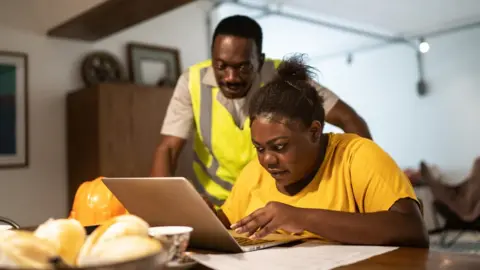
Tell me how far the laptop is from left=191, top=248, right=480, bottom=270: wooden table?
0.10 meters

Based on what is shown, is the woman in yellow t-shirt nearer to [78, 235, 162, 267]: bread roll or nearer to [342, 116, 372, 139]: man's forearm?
[342, 116, 372, 139]: man's forearm

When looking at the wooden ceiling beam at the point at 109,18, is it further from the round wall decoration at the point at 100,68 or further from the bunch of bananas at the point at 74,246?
the bunch of bananas at the point at 74,246

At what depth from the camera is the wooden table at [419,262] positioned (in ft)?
2.97

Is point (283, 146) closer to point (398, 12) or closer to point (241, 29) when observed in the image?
point (241, 29)

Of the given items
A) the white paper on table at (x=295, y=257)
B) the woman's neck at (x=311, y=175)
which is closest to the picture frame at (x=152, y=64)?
the woman's neck at (x=311, y=175)

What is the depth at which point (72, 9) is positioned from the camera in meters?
3.25

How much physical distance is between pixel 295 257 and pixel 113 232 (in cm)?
41

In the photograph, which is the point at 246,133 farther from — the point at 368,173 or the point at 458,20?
the point at 458,20

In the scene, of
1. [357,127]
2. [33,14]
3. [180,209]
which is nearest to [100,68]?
[33,14]

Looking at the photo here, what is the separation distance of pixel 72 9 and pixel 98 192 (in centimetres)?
210

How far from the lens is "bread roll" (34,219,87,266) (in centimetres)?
70

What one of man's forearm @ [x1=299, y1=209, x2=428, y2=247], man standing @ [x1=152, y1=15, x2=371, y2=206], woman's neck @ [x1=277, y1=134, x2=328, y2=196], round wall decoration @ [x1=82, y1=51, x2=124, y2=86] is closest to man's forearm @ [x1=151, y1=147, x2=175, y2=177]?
man standing @ [x1=152, y1=15, x2=371, y2=206]

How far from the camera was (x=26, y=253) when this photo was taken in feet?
2.06

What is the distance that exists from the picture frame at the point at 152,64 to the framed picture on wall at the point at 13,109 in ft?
2.44
